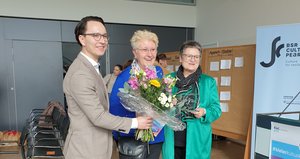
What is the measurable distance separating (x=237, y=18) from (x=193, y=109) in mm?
4058

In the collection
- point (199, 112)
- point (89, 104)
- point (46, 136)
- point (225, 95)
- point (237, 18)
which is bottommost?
point (46, 136)

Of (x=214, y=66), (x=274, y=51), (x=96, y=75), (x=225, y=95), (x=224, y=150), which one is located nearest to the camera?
(x=96, y=75)

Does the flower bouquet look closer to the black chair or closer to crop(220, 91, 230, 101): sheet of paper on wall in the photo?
the black chair

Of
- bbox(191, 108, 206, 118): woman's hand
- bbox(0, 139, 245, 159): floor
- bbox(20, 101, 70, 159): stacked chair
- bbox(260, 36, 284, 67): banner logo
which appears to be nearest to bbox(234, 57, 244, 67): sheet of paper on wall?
bbox(260, 36, 284, 67): banner logo

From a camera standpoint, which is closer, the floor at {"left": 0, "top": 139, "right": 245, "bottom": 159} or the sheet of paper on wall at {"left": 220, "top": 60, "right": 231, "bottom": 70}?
the sheet of paper on wall at {"left": 220, "top": 60, "right": 231, "bottom": 70}

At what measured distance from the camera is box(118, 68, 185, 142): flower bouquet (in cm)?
142

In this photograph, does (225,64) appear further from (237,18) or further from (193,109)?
(193,109)

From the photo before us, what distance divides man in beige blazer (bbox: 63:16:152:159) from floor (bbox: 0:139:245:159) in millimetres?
3108

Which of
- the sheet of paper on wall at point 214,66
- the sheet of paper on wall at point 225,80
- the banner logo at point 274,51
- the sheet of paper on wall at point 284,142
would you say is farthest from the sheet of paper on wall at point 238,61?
the sheet of paper on wall at point 284,142

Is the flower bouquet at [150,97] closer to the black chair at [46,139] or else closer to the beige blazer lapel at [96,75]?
the beige blazer lapel at [96,75]

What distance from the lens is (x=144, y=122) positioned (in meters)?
1.42

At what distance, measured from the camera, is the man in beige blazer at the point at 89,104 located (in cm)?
129

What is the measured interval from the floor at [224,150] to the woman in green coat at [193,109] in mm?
2440

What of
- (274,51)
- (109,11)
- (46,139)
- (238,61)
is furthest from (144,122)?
(109,11)
